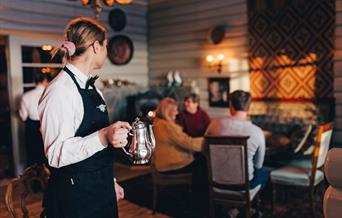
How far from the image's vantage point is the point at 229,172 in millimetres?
3064

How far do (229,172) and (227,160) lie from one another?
118mm

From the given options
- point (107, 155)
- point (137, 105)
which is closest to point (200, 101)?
point (137, 105)

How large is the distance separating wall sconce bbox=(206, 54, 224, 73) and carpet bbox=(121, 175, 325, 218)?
97.2 inches

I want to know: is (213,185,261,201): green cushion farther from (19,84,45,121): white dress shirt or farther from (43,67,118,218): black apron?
(19,84,45,121): white dress shirt

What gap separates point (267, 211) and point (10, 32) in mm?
4506

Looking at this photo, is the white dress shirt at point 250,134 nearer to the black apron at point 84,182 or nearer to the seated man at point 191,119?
the seated man at point 191,119

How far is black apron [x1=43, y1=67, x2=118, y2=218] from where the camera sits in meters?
1.49

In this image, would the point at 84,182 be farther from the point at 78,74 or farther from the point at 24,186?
the point at 78,74

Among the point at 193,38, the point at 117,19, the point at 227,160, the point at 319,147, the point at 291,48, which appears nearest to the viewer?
→ the point at 227,160

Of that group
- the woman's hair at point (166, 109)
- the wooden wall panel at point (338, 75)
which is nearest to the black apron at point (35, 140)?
the woman's hair at point (166, 109)

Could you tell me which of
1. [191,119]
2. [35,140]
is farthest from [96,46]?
[35,140]

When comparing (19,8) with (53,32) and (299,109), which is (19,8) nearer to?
(53,32)

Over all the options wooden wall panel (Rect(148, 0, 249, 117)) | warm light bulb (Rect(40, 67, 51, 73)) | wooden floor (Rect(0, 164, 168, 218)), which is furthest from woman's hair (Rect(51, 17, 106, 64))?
wooden wall panel (Rect(148, 0, 249, 117))

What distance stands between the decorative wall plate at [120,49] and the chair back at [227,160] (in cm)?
422
